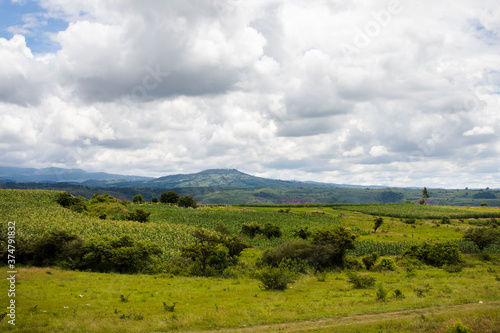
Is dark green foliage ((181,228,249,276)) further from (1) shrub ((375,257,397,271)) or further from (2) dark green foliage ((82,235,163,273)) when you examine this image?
(1) shrub ((375,257,397,271))

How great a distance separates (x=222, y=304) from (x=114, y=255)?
83.4ft

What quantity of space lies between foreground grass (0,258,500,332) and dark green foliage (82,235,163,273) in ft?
22.7

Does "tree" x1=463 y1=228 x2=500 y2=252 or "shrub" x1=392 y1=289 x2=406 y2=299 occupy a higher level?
"shrub" x1=392 y1=289 x2=406 y2=299

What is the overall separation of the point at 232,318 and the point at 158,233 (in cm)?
5583

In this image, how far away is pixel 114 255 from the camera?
42.7 metres

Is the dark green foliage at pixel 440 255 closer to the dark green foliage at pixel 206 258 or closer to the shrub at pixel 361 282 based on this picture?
the shrub at pixel 361 282

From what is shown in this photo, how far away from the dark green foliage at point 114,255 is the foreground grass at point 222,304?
22.7 feet

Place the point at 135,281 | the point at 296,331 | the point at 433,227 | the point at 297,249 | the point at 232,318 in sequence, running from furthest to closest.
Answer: the point at 433,227 < the point at 297,249 < the point at 135,281 < the point at 232,318 < the point at 296,331

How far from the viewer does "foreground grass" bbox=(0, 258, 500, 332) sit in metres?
17.9

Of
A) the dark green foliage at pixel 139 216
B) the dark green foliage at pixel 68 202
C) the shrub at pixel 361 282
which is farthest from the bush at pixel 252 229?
the dark green foliage at pixel 68 202

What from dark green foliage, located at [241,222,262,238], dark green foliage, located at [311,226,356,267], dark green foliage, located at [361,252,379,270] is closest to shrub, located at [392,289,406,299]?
dark green foliage, located at [311,226,356,267]

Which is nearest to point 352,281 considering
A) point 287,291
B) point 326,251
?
point 287,291

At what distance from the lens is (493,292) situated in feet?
89.5

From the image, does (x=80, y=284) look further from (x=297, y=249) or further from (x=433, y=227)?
(x=433, y=227)
